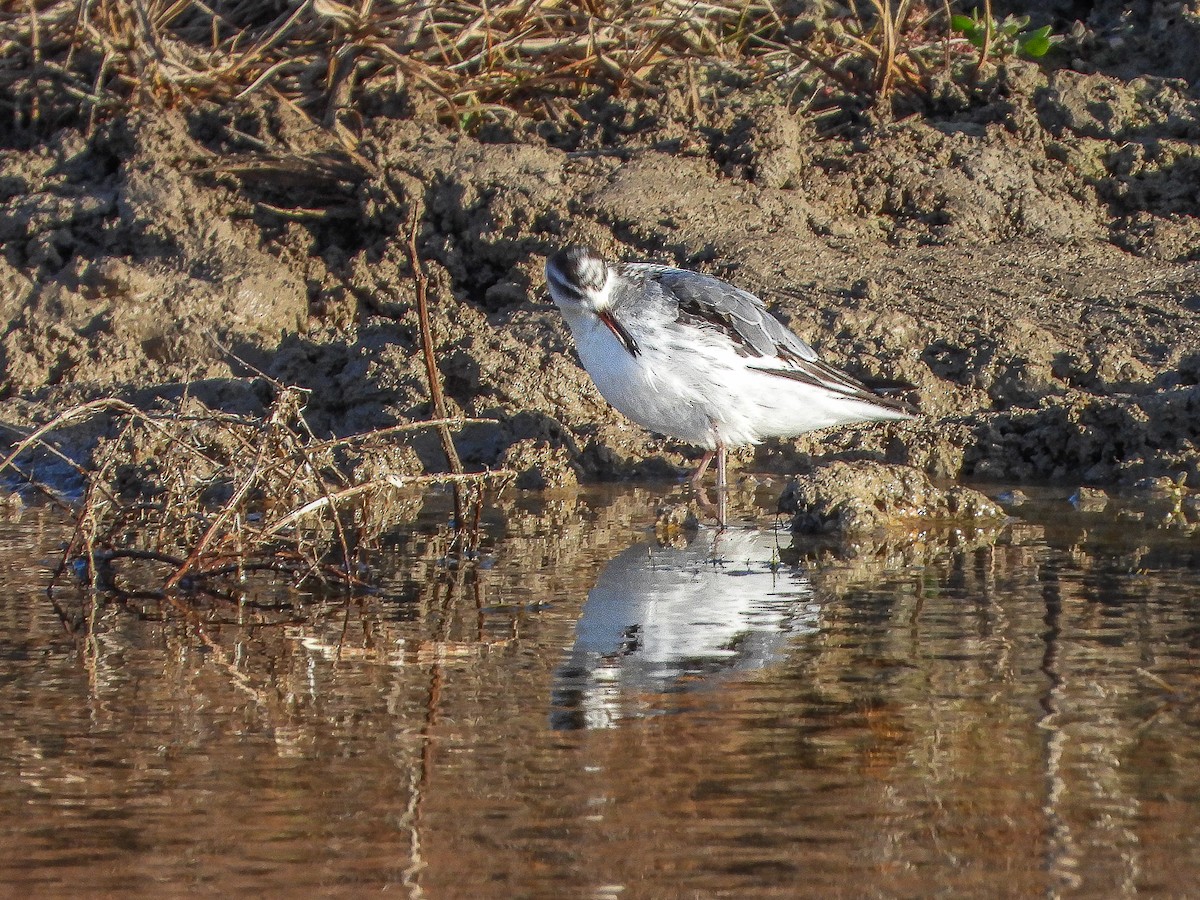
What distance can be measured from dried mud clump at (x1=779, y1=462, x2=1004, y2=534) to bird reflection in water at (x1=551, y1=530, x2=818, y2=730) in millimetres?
190

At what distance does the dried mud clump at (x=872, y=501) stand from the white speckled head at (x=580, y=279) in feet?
3.82

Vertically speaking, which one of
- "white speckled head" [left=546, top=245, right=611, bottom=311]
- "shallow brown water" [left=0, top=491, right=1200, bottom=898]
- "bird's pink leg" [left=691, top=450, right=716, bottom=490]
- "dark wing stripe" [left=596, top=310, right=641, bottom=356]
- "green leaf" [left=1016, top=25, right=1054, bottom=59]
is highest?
"green leaf" [left=1016, top=25, right=1054, bottom=59]

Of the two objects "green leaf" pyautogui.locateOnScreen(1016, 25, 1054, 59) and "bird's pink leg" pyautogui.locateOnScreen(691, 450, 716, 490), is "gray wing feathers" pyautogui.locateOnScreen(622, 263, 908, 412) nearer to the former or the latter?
"bird's pink leg" pyautogui.locateOnScreen(691, 450, 716, 490)

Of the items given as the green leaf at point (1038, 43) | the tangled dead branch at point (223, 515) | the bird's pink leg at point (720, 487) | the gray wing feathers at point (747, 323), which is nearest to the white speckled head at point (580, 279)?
the gray wing feathers at point (747, 323)

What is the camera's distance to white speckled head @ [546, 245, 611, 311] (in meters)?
7.27

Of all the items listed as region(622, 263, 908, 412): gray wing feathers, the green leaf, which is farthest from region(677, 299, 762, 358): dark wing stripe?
the green leaf

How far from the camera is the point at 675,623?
5.29m

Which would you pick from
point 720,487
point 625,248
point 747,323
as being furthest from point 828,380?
point 625,248

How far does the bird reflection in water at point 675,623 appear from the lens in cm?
449

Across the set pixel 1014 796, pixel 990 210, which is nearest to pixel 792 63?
pixel 990 210

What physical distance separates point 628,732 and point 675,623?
3.97ft

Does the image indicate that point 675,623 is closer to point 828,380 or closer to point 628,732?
point 628,732

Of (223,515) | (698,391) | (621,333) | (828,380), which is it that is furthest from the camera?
(828,380)

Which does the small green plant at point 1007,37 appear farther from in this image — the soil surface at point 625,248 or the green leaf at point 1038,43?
the soil surface at point 625,248
